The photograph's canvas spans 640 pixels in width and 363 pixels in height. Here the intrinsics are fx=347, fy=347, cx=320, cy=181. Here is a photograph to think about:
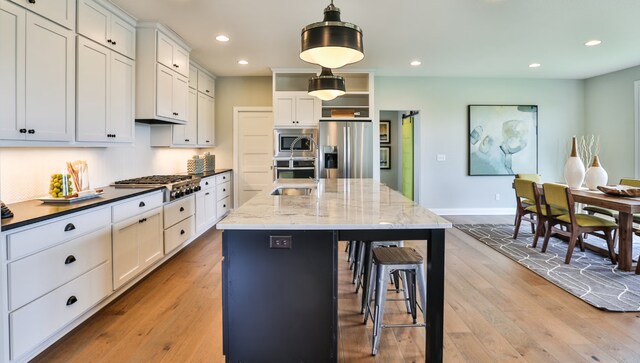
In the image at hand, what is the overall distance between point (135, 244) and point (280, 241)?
1944 mm

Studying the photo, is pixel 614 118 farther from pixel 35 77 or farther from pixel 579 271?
pixel 35 77

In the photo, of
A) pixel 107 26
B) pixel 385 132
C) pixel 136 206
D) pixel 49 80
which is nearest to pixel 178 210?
pixel 136 206

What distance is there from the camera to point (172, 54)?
416 cm

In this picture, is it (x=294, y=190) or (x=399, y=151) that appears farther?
(x=399, y=151)

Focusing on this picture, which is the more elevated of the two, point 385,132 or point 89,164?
point 385,132

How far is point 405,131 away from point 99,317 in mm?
6588

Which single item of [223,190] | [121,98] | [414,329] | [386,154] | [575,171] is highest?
[121,98]

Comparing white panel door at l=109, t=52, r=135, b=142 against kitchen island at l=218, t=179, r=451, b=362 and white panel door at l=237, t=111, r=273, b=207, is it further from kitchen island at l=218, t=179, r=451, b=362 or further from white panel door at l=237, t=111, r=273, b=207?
white panel door at l=237, t=111, r=273, b=207

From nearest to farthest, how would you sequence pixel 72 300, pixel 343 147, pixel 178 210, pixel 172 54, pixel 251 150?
pixel 72 300 → pixel 178 210 → pixel 172 54 → pixel 343 147 → pixel 251 150

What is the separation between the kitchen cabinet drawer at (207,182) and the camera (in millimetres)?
4850

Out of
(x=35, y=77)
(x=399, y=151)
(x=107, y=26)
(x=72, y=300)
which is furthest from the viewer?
(x=399, y=151)

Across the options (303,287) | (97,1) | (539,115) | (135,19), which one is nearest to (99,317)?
(303,287)

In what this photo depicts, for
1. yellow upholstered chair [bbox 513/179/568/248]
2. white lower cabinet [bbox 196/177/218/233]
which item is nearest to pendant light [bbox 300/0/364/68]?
white lower cabinet [bbox 196/177/218/233]

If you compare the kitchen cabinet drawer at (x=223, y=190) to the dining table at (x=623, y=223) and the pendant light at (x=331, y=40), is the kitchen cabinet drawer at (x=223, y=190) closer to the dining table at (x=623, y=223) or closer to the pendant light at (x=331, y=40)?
the pendant light at (x=331, y=40)
